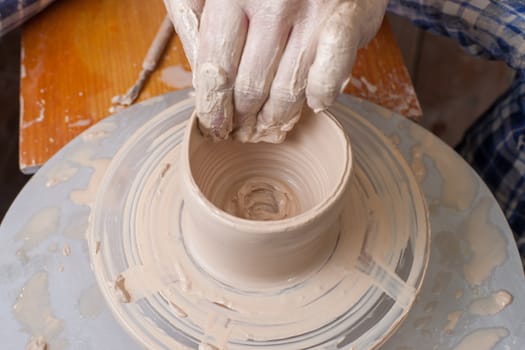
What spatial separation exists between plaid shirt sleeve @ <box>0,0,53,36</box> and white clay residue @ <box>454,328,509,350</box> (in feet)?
4.27

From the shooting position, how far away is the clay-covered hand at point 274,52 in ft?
2.86

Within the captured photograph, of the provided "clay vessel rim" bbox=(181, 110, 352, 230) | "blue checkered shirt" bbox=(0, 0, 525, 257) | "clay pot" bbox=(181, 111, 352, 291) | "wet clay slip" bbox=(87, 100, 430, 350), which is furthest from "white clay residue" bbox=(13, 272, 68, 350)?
"blue checkered shirt" bbox=(0, 0, 525, 257)

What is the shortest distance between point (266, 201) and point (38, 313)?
0.48m

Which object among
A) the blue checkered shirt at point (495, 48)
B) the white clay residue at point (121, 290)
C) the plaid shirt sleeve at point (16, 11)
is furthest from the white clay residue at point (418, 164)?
the plaid shirt sleeve at point (16, 11)

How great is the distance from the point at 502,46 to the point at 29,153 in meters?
1.19

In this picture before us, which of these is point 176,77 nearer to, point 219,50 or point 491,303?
point 219,50

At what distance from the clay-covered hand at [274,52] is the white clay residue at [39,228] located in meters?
0.45

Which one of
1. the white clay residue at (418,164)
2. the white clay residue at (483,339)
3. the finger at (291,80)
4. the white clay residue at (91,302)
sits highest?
the finger at (291,80)

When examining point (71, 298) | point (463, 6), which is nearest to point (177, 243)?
point (71, 298)

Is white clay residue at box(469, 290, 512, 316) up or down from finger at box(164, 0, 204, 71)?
down

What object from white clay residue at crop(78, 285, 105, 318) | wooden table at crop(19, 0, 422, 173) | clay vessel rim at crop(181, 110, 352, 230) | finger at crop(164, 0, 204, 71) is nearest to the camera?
clay vessel rim at crop(181, 110, 352, 230)

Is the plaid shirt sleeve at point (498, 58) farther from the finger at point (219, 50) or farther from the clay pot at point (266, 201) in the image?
the finger at point (219, 50)

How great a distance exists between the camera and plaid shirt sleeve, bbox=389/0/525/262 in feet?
4.70

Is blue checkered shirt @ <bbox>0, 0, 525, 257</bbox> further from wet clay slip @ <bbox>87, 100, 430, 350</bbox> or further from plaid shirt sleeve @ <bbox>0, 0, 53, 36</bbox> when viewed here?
wet clay slip @ <bbox>87, 100, 430, 350</bbox>
